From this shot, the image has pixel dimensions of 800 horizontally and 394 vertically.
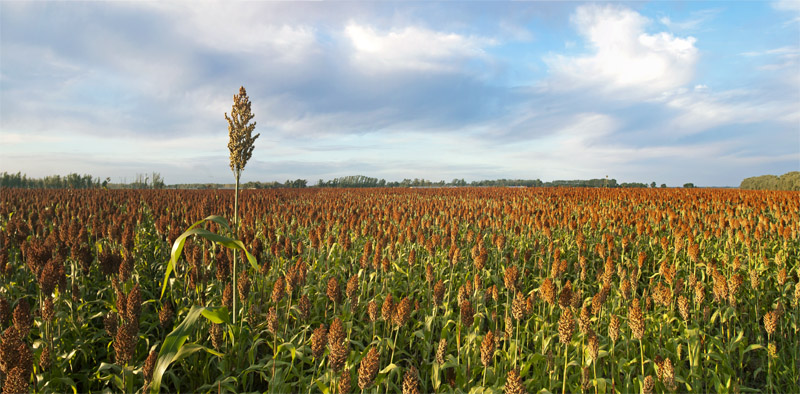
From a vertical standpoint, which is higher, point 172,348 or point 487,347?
point 172,348

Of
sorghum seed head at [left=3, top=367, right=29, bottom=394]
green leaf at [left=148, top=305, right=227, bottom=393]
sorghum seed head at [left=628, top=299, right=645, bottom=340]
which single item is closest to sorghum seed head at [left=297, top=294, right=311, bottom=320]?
green leaf at [left=148, top=305, right=227, bottom=393]

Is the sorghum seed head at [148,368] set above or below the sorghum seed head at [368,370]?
below

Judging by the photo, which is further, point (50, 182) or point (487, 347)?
point (50, 182)

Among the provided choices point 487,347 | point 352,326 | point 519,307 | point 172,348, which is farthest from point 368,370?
point 352,326

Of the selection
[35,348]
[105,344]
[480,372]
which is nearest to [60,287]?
[35,348]

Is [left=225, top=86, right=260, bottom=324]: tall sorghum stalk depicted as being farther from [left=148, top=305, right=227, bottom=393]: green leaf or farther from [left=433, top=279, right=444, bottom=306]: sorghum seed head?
[left=433, top=279, right=444, bottom=306]: sorghum seed head

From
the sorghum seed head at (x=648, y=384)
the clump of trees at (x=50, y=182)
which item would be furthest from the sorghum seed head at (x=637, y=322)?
the clump of trees at (x=50, y=182)

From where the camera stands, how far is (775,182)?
49.2 metres

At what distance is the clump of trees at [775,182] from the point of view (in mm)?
43772

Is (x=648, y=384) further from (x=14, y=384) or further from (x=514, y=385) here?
(x=14, y=384)

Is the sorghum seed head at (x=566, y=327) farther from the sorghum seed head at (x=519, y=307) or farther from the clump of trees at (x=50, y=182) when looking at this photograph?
the clump of trees at (x=50, y=182)

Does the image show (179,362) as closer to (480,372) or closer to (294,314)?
(294,314)

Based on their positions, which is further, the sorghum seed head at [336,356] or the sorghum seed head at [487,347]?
the sorghum seed head at [487,347]

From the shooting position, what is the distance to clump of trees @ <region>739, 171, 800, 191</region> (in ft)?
144
